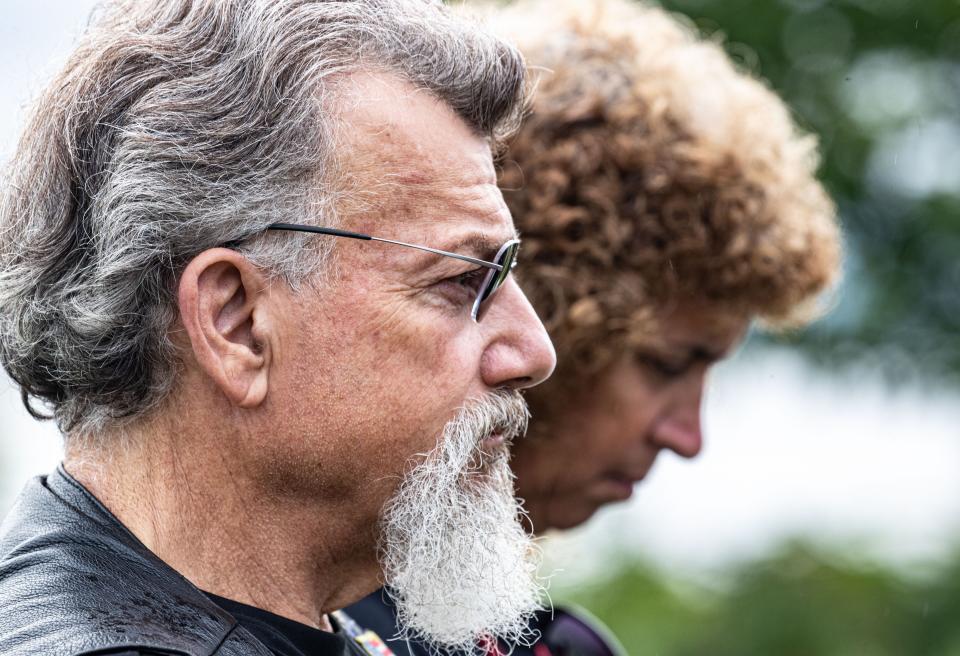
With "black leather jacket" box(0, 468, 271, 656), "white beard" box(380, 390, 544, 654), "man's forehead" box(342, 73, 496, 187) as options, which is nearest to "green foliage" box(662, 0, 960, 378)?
"white beard" box(380, 390, 544, 654)

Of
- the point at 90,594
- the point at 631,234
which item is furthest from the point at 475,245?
the point at 631,234

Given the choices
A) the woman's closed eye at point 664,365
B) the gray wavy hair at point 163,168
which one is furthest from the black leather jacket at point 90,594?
the woman's closed eye at point 664,365

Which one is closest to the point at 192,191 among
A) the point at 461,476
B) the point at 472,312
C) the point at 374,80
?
the point at 374,80

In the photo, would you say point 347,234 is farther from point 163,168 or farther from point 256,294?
Result: point 163,168

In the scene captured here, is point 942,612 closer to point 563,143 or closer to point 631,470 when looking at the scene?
point 631,470

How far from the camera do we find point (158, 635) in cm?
198

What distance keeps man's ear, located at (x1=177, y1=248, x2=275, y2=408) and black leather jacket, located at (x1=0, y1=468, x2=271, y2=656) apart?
1.07ft

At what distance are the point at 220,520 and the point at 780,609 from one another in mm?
6905

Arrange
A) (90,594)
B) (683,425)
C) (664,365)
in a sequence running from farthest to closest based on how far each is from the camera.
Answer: (683,425)
(664,365)
(90,594)

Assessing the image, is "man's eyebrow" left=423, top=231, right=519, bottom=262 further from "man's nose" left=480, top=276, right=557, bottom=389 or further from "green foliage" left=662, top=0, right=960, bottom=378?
"green foliage" left=662, top=0, right=960, bottom=378

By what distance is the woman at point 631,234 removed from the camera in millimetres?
3781

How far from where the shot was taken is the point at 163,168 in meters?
2.38

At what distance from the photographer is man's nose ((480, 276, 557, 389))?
8.48 ft

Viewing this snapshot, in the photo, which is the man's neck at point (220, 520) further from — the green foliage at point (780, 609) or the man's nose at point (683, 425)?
the green foliage at point (780, 609)
